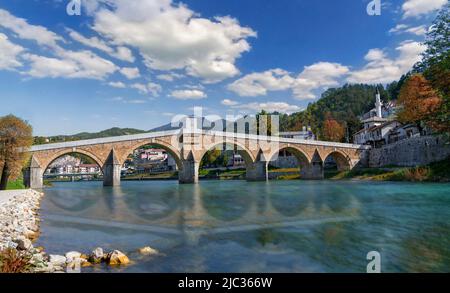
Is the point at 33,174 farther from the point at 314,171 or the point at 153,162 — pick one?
the point at 153,162

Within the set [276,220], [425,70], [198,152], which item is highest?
[425,70]

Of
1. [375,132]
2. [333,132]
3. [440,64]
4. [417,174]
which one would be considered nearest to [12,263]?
[440,64]

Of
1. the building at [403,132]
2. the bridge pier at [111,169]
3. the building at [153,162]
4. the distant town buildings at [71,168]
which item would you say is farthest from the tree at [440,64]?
the distant town buildings at [71,168]

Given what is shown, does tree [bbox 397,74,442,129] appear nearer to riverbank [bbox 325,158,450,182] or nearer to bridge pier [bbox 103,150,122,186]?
riverbank [bbox 325,158,450,182]

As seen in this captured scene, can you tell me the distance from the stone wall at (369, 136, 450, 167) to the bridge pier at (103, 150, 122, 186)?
1116 inches

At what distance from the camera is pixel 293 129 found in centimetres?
6694

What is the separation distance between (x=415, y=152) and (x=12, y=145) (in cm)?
3418

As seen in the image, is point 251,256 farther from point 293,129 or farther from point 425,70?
point 293,129

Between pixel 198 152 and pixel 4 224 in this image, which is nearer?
pixel 4 224

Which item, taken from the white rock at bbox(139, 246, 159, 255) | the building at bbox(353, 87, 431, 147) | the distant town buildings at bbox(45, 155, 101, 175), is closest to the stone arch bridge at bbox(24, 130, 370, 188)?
the building at bbox(353, 87, 431, 147)

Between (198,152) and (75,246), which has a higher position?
(198,152)

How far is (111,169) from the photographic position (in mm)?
31109
